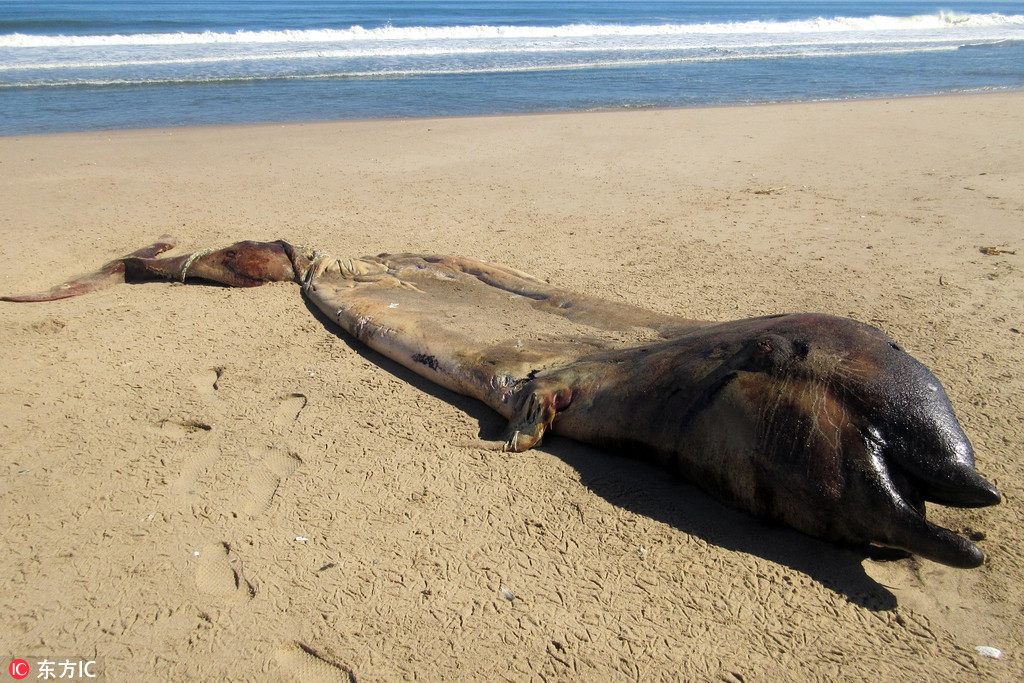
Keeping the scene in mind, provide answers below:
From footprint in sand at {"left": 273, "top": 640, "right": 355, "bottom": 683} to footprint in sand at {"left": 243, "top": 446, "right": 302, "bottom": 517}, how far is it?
74cm

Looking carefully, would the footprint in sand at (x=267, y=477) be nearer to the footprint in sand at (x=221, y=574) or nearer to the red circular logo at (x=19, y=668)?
the footprint in sand at (x=221, y=574)

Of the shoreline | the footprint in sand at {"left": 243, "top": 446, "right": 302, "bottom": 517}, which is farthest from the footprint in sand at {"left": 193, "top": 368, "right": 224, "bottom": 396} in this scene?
the shoreline

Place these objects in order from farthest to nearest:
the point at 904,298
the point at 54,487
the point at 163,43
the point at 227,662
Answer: the point at 163,43 → the point at 904,298 → the point at 54,487 → the point at 227,662

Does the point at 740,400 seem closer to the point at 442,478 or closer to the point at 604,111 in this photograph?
the point at 442,478

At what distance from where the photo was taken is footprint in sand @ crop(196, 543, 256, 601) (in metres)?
2.55

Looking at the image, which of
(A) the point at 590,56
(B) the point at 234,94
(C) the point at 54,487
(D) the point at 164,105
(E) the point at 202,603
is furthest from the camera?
(A) the point at 590,56

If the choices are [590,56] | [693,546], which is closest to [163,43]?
[590,56]

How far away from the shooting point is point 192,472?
10.5 feet

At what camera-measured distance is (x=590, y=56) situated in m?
19.6

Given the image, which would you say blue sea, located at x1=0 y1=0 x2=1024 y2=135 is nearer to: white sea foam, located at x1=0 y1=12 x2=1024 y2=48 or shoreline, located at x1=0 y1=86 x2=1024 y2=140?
white sea foam, located at x1=0 y1=12 x2=1024 y2=48

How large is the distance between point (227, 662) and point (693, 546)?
163 centimetres

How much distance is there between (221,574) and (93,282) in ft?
11.5

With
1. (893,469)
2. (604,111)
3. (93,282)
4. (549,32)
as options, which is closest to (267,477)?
(893,469)

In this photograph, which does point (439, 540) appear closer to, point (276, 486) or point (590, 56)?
point (276, 486)
